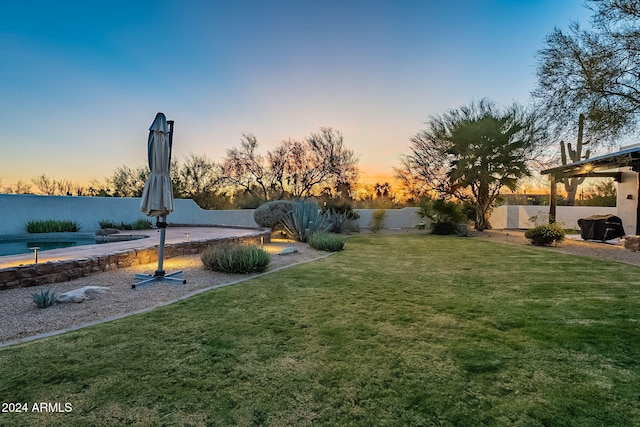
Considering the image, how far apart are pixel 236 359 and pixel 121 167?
2033cm

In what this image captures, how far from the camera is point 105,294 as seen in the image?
4.39 meters

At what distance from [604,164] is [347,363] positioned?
12919mm

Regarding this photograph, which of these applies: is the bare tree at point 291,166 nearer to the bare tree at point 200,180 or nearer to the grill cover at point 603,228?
the bare tree at point 200,180

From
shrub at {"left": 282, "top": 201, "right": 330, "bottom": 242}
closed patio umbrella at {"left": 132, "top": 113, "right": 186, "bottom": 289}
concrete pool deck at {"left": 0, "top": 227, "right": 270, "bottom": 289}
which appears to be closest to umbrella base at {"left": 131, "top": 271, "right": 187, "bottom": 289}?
closed patio umbrella at {"left": 132, "top": 113, "right": 186, "bottom": 289}

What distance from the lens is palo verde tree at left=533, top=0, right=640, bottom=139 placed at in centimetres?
837

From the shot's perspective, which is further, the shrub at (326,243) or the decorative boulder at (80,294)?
the shrub at (326,243)

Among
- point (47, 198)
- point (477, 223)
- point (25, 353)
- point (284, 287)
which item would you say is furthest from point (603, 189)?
point (47, 198)

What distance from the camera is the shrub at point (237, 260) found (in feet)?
19.7

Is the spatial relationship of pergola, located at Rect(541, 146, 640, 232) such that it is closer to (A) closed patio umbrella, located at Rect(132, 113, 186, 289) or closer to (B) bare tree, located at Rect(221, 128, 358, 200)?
(B) bare tree, located at Rect(221, 128, 358, 200)

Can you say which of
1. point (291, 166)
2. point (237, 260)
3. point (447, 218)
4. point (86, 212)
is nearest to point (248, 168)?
point (291, 166)

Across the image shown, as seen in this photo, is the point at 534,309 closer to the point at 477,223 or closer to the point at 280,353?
the point at 280,353

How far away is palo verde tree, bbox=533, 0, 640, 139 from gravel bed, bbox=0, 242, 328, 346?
384 inches

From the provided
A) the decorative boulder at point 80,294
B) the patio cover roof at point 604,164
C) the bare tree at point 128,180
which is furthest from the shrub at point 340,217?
the bare tree at point 128,180

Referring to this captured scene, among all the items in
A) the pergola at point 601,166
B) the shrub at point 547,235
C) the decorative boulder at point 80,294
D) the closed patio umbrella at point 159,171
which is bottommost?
the decorative boulder at point 80,294
